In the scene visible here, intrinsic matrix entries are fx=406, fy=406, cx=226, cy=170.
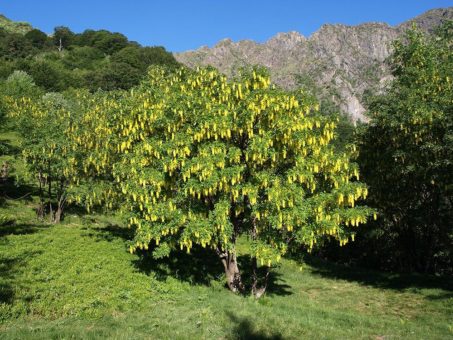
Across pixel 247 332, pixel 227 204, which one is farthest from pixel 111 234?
pixel 247 332

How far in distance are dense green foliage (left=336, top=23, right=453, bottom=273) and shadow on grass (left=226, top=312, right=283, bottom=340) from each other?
426 inches

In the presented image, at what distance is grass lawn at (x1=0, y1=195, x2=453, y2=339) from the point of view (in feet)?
38.1

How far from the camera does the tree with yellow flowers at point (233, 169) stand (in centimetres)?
1394

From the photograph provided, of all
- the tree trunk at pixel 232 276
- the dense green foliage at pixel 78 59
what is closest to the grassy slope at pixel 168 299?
the tree trunk at pixel 232 276

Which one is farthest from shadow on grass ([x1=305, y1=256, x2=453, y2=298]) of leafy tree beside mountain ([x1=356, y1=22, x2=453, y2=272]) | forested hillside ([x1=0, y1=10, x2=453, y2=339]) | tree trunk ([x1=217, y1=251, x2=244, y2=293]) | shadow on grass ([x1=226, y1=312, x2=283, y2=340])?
shadow on grass ([x1=226, y1=312, x2=283, y2=340])

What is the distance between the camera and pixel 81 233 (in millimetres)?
22016

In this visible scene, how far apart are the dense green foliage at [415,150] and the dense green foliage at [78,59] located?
3612 cm

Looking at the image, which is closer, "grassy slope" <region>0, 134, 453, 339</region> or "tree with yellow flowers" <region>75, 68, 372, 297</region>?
"grassy slope" <region>0, 134, 453, 339</region>

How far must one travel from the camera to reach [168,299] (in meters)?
14.8

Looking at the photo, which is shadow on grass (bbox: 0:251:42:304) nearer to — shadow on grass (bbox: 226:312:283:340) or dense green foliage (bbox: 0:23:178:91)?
shadow on grass (bbox: 226:312:283:340)

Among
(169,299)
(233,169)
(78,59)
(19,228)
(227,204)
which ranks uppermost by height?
(78,59)

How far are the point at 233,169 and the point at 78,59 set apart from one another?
122678 mm

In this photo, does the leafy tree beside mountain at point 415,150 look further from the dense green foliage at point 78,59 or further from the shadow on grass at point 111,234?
the dense green foliage at point 78,59

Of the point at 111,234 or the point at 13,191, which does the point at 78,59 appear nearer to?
the point at 13,191
